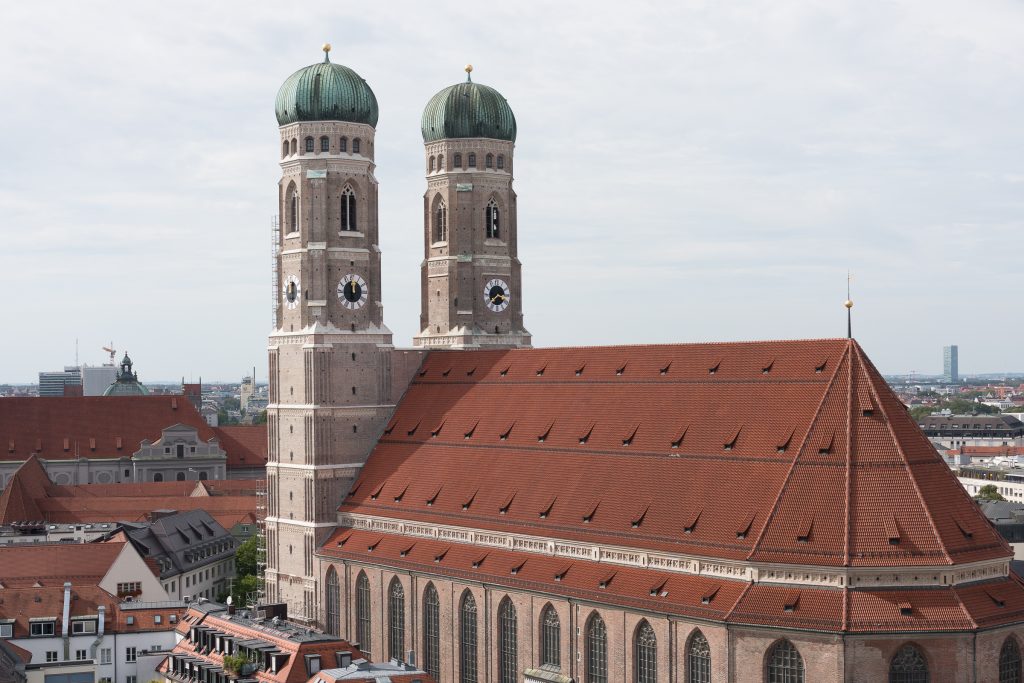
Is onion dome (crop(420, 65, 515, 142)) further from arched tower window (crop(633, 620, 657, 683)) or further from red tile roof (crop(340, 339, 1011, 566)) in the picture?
arched tower window (crop(633, 620, 657, 683))

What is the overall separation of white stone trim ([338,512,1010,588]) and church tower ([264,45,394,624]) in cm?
1800

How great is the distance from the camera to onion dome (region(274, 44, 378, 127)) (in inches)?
4166

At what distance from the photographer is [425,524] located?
95.1 meters

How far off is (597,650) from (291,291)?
127 feet

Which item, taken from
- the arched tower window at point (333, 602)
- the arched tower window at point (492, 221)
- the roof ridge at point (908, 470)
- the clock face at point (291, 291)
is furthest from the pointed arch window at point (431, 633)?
the arched tower window at point (492, 221)

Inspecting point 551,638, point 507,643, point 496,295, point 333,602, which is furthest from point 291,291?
point 551,638

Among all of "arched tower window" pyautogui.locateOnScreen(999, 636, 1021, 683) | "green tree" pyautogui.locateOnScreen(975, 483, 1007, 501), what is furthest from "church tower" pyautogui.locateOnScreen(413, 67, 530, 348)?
"green tree" pyautogui.locateOnScreen(975, 483, 1007, 501)

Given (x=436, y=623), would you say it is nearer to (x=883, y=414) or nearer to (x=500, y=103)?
(x=883, y=414)

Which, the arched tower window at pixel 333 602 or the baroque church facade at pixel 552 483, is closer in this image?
the baroque church facade at pixel 552 483

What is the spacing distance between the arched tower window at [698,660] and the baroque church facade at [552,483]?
16 centimetres

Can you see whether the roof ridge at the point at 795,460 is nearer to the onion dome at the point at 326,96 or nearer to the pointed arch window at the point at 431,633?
the pointed arch window at the point at 431,633

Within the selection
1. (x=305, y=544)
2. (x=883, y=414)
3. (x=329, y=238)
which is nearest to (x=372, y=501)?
(x=305, y=544)

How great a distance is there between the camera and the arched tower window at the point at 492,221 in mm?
115000

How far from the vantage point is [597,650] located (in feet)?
265
